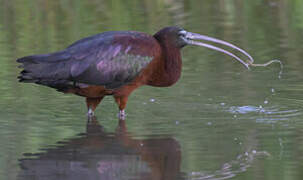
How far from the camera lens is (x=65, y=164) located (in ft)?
22.5

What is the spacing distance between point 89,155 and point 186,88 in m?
3.34

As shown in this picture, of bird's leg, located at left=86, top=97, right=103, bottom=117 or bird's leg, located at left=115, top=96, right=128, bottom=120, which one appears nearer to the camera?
bird's leg, located at left=115, top=96, right=128, bottom=120

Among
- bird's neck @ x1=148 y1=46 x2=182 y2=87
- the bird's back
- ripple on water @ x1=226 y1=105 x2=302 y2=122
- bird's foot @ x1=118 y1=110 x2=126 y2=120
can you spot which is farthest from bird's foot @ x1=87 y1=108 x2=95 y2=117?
ripple on water @ x1=226 y1=105 x2=302 y2=122

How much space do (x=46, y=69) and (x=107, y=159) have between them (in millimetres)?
1877

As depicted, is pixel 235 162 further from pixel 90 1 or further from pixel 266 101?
pixel 90 1

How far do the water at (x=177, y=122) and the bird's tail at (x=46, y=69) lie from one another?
1.50 ft

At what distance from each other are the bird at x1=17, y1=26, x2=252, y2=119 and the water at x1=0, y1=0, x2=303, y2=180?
14.1 inches

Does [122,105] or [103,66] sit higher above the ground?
[103,66]

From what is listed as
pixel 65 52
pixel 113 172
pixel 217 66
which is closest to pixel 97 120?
pixel 65 52

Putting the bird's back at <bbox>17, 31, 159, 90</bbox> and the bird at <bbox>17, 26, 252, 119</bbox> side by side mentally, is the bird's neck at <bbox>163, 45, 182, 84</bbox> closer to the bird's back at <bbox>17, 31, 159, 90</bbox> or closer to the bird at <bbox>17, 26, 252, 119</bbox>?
the bird at <bbox>17, 26, 252, 119</bbox>

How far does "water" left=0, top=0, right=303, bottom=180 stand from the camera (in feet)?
22.0

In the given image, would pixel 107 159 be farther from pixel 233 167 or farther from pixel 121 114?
pixel 121 114

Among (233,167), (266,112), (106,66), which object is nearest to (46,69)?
(106,66)

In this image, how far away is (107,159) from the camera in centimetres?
702
